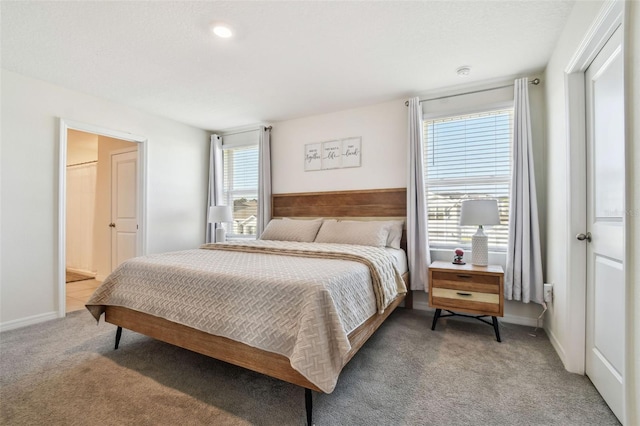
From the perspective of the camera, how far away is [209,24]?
2125 millimetres

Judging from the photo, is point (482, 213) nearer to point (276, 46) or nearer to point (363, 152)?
point (363, 152)

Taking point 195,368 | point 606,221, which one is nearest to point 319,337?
point 195,368

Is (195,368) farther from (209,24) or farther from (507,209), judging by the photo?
(507,209)

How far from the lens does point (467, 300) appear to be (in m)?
2.57

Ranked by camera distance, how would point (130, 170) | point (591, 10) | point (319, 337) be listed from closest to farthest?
point (319, 337), point (591, 10), point (130, 170)

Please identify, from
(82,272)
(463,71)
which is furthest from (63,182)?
(463,71)

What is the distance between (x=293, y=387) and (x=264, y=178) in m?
3.01

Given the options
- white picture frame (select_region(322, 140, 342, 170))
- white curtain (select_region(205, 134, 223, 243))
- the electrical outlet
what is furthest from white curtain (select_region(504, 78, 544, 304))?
white curtain (select_region(205, 134, 223, 243))

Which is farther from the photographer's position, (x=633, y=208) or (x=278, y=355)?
(x=278, y=355)

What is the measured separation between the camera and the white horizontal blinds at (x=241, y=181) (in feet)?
15.3

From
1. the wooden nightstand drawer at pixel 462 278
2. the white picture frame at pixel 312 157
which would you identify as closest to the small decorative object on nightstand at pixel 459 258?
the wooden nightstand drawer at pixel 462 278

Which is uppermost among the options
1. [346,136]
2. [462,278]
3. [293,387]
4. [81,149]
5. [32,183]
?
[81,149]

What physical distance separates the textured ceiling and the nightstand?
1.87 metres

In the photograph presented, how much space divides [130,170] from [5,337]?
2.49 metres
